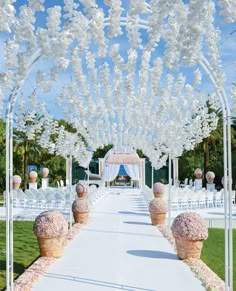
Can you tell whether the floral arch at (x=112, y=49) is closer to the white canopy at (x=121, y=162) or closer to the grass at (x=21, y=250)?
the grass at (x=21, y=250)

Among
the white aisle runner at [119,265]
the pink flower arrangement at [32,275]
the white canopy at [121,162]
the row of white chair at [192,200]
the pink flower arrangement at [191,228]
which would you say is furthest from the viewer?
the white canopy at [121,162]

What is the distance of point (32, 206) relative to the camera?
2006 centimetres

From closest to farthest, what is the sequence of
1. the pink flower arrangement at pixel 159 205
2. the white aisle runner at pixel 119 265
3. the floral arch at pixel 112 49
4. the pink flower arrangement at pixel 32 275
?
the floral arch at pixel 112 49 → the pink flower arrangement at pixel 32 275 → the white aisle runner at pixel 119 265 → the pink flower arrangement at pixel 159 205

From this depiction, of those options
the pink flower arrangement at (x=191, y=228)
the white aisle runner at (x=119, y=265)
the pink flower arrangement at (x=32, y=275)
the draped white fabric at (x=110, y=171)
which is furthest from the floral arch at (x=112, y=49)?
the draped white fabric at (x=110, y=171)

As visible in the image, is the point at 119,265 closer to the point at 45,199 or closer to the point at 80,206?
the point at 80,206

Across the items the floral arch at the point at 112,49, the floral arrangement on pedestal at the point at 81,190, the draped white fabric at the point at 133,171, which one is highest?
the floral arch at the point at 112,49

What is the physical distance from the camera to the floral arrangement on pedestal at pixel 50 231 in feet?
26.8

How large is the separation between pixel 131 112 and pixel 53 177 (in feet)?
96.2

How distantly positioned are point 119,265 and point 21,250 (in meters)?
3.32

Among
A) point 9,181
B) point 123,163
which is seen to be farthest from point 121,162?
point 9,181

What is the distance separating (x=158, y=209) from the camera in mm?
13414

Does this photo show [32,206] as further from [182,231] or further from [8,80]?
[8,80]

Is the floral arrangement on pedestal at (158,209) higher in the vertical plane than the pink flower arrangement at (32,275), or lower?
higher

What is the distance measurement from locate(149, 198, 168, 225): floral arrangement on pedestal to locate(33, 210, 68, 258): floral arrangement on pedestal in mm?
5300
